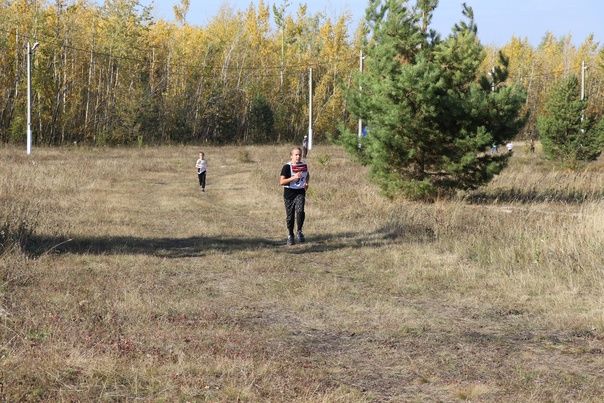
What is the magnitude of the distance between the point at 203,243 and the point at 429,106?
7950 millimetres

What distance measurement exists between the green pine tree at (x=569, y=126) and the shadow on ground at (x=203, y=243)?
2384 centimetres

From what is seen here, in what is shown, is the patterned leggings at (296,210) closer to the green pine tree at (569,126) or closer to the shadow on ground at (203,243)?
the shadow on ground at (203,243)

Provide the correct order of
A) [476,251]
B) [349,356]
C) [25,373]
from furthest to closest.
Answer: [476,251] < [349,356] < [25,373]

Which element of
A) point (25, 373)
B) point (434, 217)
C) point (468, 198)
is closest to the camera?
point (25, 373)

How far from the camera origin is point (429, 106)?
18281 mm

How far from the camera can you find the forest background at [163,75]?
180 feet

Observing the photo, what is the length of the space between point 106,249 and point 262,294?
401 centimetres

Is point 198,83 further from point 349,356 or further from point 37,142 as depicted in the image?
point 349,356

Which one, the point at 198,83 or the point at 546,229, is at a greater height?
the point at 198,83

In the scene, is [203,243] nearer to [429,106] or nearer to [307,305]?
[307,305]

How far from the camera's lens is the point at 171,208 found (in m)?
19.0

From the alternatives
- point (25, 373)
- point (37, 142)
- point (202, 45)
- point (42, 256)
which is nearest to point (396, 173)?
point (42, 256)

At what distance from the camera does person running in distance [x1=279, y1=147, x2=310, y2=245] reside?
43.2 ft

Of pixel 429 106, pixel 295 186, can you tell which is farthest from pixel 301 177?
pixel 429 106
